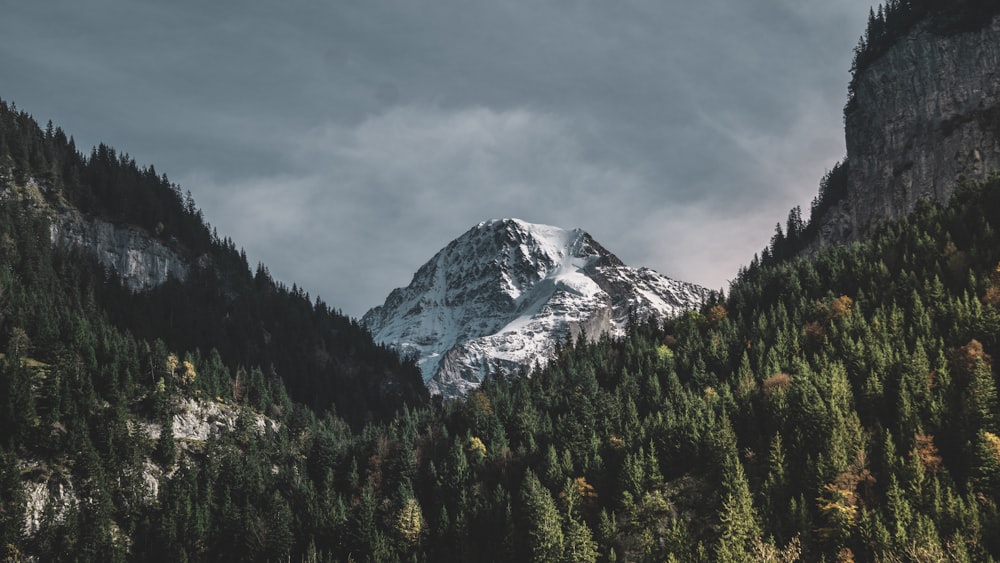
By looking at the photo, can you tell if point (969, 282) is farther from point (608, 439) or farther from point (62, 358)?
point (62, 358)

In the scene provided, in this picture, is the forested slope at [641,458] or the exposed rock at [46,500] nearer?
the forested slope at [641,458]

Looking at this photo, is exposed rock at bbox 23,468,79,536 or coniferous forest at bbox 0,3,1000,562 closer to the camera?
coniferous forest at bbox 0,3,1000,562

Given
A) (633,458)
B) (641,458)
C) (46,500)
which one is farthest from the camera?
(46,500)

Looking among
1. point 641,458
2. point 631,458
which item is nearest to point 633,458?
point 631,458

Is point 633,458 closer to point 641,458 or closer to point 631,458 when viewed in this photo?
point 631,458

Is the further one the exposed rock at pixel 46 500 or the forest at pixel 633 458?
the exposed rock at pixel 46 500

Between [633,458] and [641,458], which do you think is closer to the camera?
[633,458]

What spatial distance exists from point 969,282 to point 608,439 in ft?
239

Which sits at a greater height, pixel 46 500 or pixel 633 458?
pixel 633 458

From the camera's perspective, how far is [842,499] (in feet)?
359

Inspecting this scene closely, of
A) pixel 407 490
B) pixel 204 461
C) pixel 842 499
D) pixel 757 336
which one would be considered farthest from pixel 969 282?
pixel 204 461

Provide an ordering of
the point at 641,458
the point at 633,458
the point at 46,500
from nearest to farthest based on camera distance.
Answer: the point at 633,458
the point at 641,458
the point at 46,500

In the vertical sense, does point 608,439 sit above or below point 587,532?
above

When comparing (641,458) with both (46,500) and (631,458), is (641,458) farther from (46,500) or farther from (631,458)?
(46,500)
